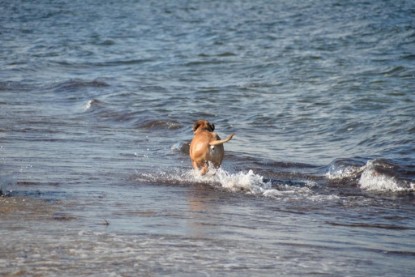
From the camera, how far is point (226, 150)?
10969 mm

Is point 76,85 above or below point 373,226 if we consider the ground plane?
below

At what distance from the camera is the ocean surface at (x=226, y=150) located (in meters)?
5.89

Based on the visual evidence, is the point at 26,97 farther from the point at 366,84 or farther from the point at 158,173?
the point at 158,173

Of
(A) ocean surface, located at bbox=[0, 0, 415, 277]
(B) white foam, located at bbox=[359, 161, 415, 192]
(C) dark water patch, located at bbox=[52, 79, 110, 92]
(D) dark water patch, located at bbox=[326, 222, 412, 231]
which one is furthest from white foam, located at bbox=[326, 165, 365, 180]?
(C) dark water patch, located at bbox=[52, 79, 110, 92]

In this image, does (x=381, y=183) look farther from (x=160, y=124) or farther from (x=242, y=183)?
(x=160, y=124)

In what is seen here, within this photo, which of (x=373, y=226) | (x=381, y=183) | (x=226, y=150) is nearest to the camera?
(x=373, y=226)

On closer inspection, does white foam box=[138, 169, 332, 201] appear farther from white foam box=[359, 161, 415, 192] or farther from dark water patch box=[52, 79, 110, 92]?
dark water patch box=[52, 79, 110, 92]

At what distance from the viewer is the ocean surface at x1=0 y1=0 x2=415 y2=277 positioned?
589cm

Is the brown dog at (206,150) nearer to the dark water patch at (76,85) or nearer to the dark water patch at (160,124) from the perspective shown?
the dark water patch at (160,124)

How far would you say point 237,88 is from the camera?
1692 cm

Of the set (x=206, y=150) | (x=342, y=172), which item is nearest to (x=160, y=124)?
(x=342, y=172)

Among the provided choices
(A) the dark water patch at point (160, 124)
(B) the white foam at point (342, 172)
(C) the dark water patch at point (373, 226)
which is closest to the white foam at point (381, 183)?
(B) the white foam at point (342, 172)

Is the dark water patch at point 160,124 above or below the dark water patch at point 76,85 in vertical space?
above

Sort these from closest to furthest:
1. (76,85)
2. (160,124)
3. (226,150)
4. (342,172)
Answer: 1. (342,172)
2. (226,150)
3. (160,124)
4. (76,85)
